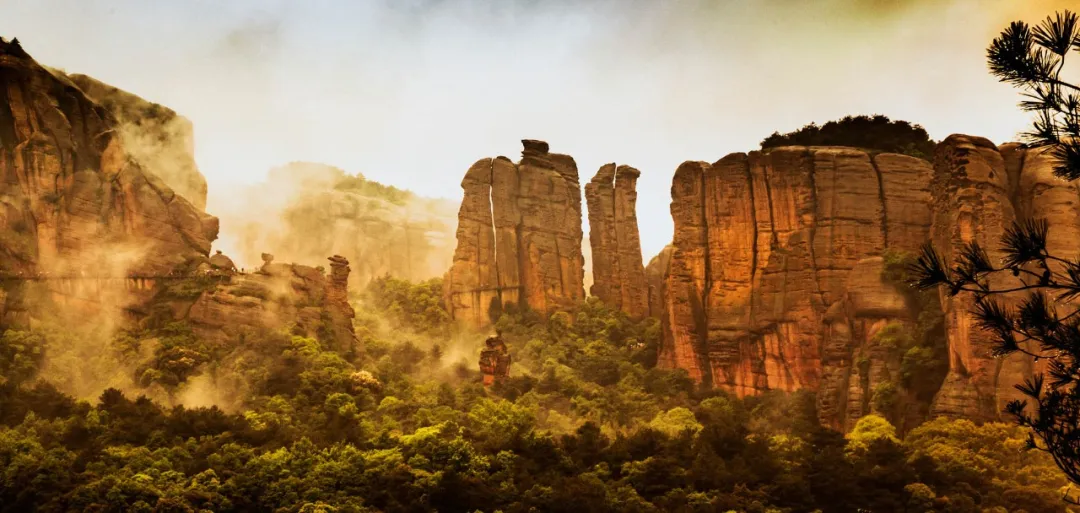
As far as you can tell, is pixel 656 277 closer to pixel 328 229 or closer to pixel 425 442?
pixel 328 229

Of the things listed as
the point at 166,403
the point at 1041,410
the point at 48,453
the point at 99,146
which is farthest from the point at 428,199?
the point at 1041,410

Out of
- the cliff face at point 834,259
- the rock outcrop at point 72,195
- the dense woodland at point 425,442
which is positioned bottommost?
the dense woodland at point 425,442

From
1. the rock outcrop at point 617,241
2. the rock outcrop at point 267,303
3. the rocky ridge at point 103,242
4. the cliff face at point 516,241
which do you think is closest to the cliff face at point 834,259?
the rock outcrop at point 617,241

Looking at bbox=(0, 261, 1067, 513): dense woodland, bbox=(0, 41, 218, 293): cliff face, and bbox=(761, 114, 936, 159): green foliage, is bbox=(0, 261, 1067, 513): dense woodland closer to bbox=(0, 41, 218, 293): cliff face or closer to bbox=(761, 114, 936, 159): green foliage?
bbox=(0, 41, 218, 293): cliff face

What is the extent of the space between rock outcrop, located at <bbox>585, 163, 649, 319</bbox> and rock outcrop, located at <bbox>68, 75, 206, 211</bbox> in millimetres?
26012

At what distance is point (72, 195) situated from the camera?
6000 centimetres

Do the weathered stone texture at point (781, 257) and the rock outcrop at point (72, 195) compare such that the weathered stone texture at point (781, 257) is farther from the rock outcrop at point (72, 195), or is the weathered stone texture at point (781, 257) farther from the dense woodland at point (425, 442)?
the rock outcrop at point (72, 195)

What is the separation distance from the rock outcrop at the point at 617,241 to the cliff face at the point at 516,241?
4.00ft

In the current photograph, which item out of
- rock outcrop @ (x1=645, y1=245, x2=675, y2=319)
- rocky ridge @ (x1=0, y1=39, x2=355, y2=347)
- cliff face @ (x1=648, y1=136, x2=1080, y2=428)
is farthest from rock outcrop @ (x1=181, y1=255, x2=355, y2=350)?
rock outcrop @ (x1=645, y1=245, x2=675, y2=319)

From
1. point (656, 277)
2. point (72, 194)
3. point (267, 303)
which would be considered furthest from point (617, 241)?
point (72, 194)

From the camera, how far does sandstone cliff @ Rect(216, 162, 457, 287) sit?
8781 centimetres

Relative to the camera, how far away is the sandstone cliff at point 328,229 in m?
87.8

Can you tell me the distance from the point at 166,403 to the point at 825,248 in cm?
3145

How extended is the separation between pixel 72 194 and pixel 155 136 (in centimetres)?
827
